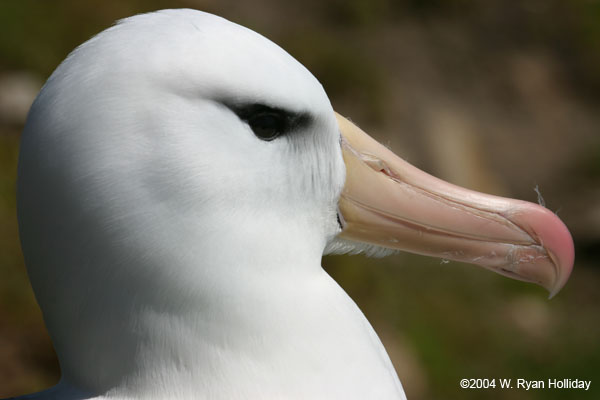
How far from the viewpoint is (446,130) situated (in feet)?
21.8

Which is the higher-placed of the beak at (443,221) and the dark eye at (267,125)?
the dark eye at (267,125)

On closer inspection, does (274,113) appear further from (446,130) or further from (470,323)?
(446,130)

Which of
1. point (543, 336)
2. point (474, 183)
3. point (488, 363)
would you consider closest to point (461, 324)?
point (488, 363)

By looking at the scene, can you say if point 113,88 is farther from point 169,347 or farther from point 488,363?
point 488,363

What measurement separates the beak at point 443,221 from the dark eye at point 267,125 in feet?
0.88

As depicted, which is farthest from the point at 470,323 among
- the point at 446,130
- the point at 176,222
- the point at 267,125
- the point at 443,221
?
the point at 176,222

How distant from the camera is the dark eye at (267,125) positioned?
149 centimetres

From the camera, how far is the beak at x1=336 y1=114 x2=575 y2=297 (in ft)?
5.81

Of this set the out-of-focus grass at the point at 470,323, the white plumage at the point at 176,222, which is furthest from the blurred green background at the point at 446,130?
the white plumage at the point at 176,222

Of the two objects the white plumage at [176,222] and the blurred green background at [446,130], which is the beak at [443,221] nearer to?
the white plumage at [176,222]

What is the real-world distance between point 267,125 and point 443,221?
55 cm

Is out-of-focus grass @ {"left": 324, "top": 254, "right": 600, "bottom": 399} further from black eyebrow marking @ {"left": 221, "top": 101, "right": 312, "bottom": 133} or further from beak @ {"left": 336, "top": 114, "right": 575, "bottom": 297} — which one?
black eyebrow marking @ {"left": 221, "top": 101, "right": 312, "bottom": 133}

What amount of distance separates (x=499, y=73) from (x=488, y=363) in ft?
13.8

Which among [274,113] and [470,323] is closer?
[274,113]
